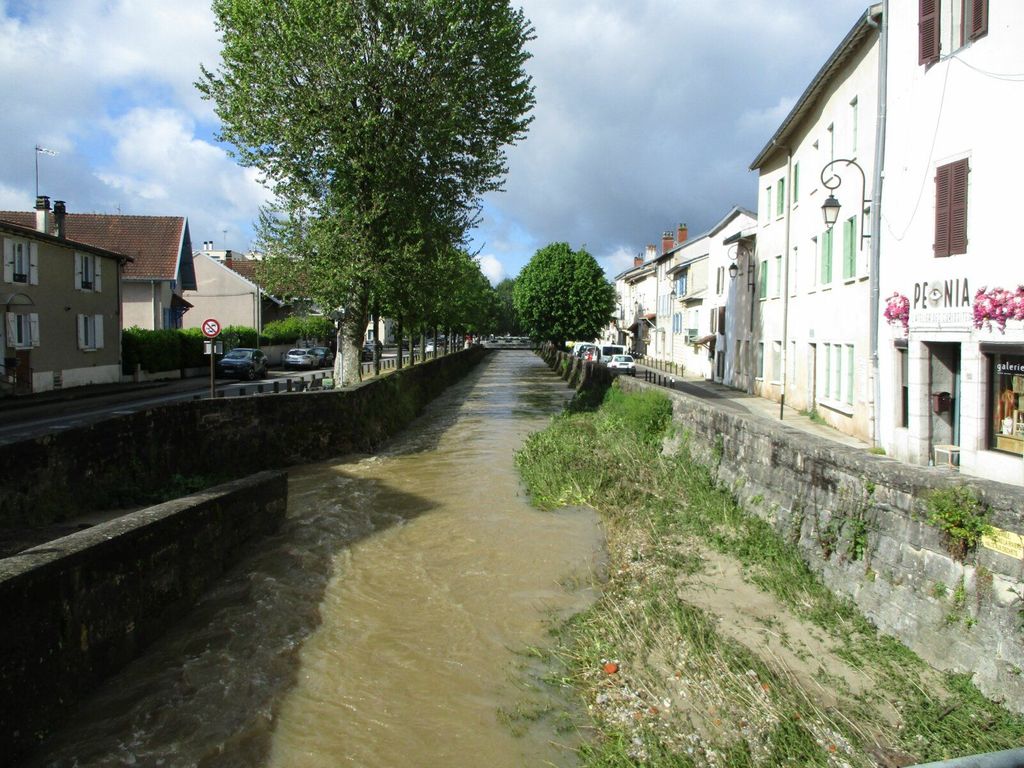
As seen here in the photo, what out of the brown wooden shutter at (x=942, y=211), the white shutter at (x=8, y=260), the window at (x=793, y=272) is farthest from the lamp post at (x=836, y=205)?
the white shutter at (x=8, y=260)

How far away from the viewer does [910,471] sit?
6.61 metres

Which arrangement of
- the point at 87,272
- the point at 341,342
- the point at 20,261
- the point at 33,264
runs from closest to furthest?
the point at 341,342 → the point at 20,261 → the point at 33,264 → the point at 87,272

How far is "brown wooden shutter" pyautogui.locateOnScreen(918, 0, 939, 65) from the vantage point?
47.7ft

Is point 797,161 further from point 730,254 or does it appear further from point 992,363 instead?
point 992,363

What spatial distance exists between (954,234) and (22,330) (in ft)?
89.4

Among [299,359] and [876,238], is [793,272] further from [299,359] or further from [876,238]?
[299,359]

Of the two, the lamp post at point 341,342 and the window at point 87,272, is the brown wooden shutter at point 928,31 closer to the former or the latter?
the lamp post at point 341,342

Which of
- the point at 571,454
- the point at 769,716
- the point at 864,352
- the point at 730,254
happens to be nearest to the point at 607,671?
the point at 769,716

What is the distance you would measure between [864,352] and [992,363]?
5.34m

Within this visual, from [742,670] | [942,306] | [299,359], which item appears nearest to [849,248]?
[942,306]

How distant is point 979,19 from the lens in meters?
13.5

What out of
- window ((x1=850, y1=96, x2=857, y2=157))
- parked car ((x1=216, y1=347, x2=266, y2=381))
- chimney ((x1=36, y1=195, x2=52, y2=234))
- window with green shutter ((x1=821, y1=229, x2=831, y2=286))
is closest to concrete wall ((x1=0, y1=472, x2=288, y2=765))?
window ((x1=850, y1=96, x2=857, y2=157))

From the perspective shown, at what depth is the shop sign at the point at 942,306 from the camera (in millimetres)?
13820

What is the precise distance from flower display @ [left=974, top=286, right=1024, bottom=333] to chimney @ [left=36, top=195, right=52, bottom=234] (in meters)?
32.8
